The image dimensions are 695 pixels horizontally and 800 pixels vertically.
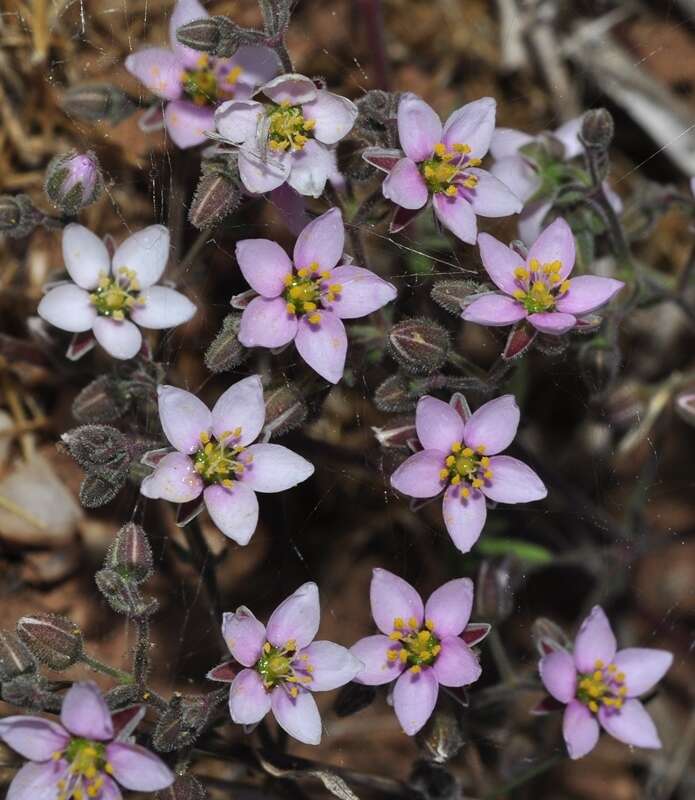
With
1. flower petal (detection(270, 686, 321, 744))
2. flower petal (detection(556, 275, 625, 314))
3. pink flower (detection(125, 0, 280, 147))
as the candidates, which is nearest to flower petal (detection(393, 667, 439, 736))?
flower petal (detection(270, 686, 321, 744))

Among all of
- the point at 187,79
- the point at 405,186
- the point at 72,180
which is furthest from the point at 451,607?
the point at 187,79

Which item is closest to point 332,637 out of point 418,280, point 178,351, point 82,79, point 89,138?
point 178,351

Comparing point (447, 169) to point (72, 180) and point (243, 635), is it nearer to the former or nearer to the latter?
point (72, 180)

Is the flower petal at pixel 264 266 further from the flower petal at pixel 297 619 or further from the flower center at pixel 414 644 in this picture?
the flower center at pixel 414 644

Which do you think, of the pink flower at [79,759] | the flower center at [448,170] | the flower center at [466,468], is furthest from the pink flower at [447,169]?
the pink flower at [79,759]

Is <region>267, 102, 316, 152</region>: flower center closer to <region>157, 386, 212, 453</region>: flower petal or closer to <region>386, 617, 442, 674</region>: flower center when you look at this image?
<region>157, 386, 212, 453</region>: flower petal

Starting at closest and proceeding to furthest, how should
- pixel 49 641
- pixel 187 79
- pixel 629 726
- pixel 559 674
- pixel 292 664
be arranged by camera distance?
pixel 49 641, pixel 292 664, pixel 559 674, pixel 629 726, pixel 187 79

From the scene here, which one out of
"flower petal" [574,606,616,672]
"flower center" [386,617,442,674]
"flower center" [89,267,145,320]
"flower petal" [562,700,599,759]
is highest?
"flower center" [89,267,145,320]
